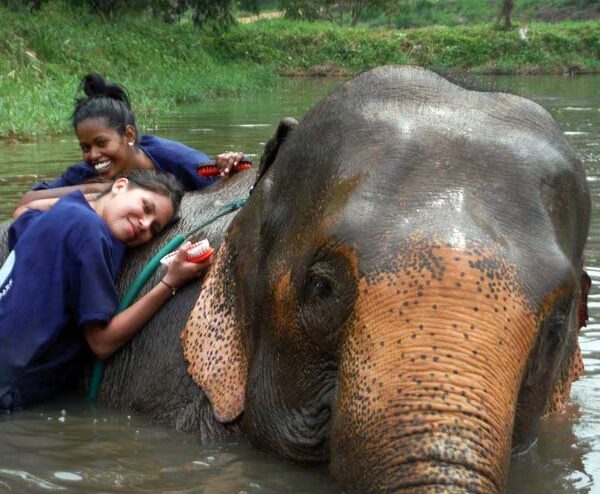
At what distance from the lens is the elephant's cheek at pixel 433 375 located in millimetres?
2420

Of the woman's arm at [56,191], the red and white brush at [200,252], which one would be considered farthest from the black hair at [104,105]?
the red and white brush at [200,252]

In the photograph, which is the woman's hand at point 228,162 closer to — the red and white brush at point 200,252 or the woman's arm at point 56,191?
the woman's arm at point 56,191

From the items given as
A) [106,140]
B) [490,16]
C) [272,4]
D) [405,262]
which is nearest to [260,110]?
[106,140]

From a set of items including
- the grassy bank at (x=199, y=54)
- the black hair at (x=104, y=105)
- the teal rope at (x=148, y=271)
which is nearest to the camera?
the teal rope at (x=148, y=271)

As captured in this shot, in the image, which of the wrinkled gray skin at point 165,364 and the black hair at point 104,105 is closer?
the wrinkled gray skin at point 165,364

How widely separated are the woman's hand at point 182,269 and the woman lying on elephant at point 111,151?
1.35 meters

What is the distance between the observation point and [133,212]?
174 inches

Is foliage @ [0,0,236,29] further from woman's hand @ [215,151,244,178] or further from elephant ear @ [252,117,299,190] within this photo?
elephant ear @ [252,117,299,190]

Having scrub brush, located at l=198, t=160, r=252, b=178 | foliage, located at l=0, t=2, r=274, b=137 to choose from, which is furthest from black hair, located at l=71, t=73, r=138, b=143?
foliage, located at l=0, t=2, r=274, b=137

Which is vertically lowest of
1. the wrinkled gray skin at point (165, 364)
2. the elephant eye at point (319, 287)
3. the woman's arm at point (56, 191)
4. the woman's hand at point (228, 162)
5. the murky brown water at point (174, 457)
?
the murky brown water at point (174, 457)

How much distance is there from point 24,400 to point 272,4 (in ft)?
209

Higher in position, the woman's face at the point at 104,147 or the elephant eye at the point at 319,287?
the elephant eye at the point at 319,287

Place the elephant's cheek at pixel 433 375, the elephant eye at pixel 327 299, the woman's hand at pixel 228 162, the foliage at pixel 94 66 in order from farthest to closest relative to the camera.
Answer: the foliage at pixel 94 66 → the woman's hand at pixel 228 162 → the elephant eye at pixel 327 299 → the elephant's cheek at pixel 433 375

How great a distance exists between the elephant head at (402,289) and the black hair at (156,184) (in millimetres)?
902
